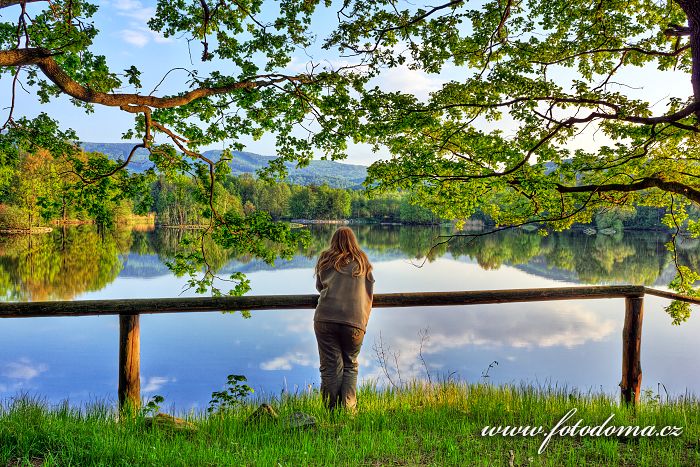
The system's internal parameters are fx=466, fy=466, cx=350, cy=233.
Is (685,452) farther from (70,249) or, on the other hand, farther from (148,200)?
(70,249)

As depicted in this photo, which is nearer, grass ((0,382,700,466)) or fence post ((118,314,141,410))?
grass ((0,382,700,466))

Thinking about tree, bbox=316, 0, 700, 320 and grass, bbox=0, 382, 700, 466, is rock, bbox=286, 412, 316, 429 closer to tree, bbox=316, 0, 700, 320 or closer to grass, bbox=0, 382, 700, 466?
grass, bbox=0, 382, 700, 466

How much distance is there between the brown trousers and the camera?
423cm

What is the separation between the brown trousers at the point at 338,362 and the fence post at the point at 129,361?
1.68 metres

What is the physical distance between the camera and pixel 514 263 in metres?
42.0

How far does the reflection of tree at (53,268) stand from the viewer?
80.8 feet

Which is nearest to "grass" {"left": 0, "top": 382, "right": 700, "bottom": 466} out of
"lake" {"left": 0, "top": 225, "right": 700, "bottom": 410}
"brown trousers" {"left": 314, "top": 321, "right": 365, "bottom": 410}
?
"brown trousers" {"left": 314, "top": 321, "right": 365, "bottom": 410}

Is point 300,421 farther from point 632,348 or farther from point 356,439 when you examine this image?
point 632,348

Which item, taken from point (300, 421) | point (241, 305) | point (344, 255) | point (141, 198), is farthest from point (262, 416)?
point (141, 198)

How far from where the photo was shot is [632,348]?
4945 millimetres

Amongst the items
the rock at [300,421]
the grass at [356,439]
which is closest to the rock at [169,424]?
the grass at [356,439]

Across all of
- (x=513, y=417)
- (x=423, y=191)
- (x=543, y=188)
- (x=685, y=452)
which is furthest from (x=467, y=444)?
(x=423, y=191)

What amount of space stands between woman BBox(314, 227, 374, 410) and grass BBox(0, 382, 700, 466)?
270mm

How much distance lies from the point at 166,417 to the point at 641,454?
3.59 m
